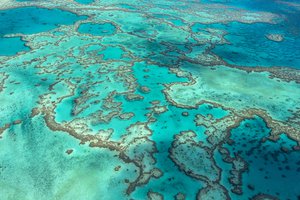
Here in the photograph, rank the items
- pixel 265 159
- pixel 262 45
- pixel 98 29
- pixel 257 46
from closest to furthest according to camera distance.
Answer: pixel 265 159 → pixel 257 46 → pixel 262 45 → pixel 98 29

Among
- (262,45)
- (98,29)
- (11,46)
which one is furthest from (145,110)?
(262,45)

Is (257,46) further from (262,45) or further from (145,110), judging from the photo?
(145,110)

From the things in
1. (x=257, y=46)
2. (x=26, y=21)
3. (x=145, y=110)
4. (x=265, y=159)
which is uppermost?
(x=257, y=46)

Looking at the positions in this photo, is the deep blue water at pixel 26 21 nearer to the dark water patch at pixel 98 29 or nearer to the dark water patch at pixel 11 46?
the dark water patch at pixel 11 46

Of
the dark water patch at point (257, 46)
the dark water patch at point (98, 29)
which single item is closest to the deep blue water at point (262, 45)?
the dark water patch at point (257, 46)

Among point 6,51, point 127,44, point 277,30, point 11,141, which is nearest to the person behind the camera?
point 11,141

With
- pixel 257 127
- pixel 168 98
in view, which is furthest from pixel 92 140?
pixel 257 127

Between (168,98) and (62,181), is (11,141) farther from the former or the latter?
(168,98)

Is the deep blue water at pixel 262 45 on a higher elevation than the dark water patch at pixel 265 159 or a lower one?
higher

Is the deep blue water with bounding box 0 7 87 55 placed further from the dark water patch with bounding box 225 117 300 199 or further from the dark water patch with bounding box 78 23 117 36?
the dark water patch with bounding box 225 117 300 199
